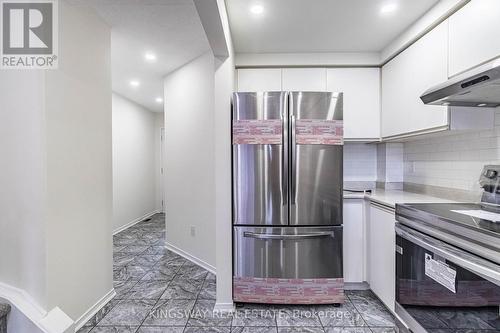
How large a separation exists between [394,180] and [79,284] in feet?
10.3

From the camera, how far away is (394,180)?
277 cm

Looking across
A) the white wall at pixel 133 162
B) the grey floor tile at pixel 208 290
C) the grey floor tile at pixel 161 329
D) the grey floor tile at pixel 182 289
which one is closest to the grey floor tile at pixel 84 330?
the grey floor tile at pixel 161 329

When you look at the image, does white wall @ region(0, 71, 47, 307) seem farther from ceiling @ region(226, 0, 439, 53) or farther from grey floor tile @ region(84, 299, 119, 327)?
ceiling @ region(226, 0, 439, 53)

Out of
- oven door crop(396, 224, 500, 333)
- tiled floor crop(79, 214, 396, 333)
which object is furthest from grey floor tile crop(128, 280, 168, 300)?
oven door crop(396, 224, 500, 333)

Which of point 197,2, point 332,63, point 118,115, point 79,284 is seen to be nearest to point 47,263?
point 79,284

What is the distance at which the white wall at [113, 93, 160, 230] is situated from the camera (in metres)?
4.56

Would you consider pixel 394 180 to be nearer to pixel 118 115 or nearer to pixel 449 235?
pixel 449 235

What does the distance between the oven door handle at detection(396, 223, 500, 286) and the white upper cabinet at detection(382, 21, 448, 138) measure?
0.88 meters

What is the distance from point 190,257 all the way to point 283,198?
1799 mm

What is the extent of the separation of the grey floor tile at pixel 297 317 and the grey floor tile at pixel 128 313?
1.13 meters

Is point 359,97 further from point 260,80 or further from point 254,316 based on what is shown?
point 254,316

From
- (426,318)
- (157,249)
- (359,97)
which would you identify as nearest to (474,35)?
(359,97)

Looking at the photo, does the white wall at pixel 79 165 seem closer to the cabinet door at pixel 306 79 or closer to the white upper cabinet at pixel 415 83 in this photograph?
the cabinet door at pixel 306 79

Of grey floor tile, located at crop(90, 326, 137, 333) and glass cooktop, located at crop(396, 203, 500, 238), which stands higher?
glass cooktop, located at crop(396, 203, 500, 238)
